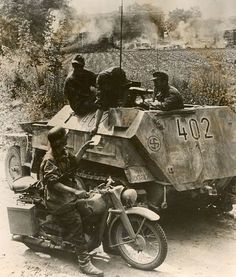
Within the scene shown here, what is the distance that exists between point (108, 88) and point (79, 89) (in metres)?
0.64

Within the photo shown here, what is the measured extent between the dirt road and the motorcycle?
10cm

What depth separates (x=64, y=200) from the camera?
3.97 m

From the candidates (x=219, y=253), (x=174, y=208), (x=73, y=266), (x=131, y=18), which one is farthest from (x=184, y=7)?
(x=73, y=266)

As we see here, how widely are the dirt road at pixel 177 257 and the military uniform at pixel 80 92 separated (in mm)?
1321

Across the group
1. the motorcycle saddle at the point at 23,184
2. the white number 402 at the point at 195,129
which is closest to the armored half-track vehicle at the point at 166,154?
the white number 402 at the point at 195,129

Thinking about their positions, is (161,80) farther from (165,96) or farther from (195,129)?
(195,129)

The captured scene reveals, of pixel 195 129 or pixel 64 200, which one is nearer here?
pixel 64 200

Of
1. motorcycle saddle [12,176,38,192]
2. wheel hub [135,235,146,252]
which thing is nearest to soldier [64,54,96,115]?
motorcycle saddle [12,176,38,192]

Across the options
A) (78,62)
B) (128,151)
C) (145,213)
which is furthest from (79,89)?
(145,213)

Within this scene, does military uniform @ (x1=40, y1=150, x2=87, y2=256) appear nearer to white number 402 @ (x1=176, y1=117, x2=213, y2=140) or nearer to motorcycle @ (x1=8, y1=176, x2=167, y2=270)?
motorcycle @ (x1=8, y1=176, x2=167, y2=270)

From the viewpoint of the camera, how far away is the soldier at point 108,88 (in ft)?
16.8

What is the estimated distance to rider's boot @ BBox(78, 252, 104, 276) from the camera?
13.0 ft

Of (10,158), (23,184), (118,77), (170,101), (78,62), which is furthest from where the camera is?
(10,158)

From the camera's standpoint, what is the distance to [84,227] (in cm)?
413
